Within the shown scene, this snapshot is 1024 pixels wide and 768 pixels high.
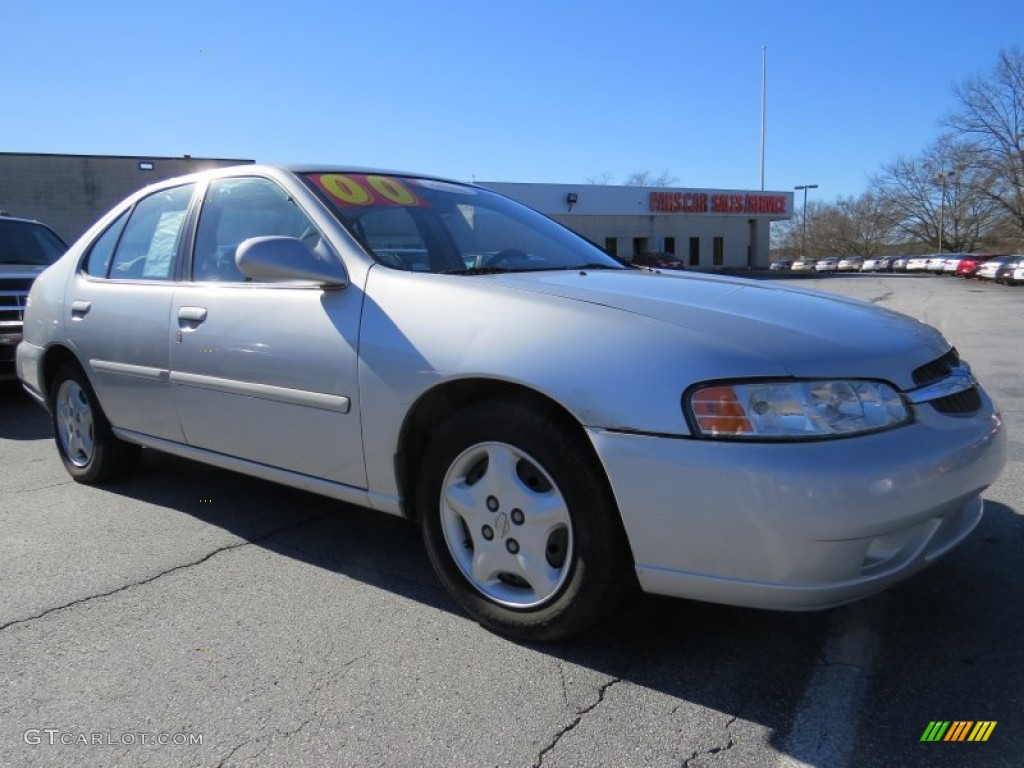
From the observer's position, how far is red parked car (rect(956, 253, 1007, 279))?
139 ft

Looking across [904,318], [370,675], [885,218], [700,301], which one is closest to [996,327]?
[904,318]

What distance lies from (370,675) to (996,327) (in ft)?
46.0

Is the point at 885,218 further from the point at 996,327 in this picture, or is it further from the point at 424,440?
the point at 424,440

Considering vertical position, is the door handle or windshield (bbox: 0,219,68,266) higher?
windshield (bbox: 0,219,68,266)

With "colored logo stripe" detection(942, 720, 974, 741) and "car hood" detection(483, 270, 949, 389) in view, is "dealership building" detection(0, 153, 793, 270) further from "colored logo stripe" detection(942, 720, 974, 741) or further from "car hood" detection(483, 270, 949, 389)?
"colored logo stripe" detection(942, 720, 974, 741)

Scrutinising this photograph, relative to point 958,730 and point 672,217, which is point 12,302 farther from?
point 672,217

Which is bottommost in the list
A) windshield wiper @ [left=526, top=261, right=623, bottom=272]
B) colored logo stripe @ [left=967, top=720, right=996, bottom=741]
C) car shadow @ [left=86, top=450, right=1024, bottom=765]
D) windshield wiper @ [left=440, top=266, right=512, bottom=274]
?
car shadow @ [left=86, top=450, right=1024, bottom=765]

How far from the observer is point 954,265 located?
49312 millimetres

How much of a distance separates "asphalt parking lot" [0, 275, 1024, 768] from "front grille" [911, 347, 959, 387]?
85 centimetres

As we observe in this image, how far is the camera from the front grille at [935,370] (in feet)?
7.64

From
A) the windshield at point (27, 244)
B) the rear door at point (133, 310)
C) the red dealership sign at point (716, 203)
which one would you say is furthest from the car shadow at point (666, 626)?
the red dealership sign at point (716, 203)

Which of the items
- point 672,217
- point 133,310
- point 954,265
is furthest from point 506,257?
point 954,265

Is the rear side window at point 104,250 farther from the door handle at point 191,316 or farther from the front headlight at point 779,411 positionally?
the front headlight at point 779,411

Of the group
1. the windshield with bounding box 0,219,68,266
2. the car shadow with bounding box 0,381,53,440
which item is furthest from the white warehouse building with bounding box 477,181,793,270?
the car shadow with bounding box 0,381,53,440
